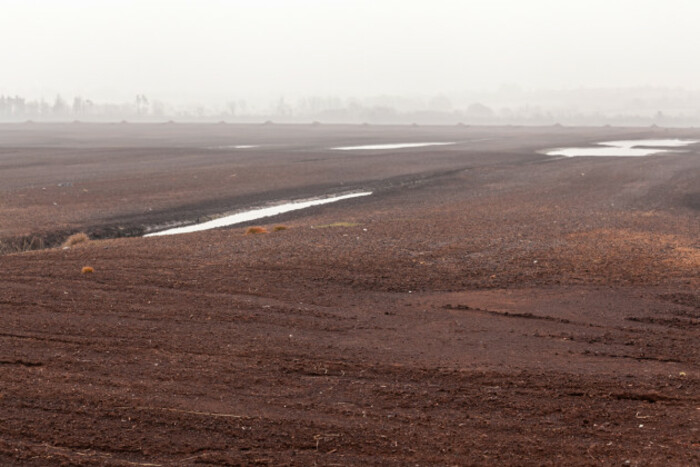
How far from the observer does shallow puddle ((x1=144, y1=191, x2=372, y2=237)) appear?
2883cm

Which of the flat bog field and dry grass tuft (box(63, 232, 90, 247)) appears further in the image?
dry grass tuft (box(63, 232, 90, 247))

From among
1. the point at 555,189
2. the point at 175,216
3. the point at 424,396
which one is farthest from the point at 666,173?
the point at 424,396

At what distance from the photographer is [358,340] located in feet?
41.5

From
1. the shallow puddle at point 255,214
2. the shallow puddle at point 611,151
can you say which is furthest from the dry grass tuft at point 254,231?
the shallow puddle at point 611,151

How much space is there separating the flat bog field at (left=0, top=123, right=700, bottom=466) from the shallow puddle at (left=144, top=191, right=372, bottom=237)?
43.1 inches

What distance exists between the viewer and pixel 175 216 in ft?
103

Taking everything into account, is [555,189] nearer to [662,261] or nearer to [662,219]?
[662,219]

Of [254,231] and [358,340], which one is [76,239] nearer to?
[254,231]

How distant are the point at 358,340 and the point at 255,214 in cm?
2070

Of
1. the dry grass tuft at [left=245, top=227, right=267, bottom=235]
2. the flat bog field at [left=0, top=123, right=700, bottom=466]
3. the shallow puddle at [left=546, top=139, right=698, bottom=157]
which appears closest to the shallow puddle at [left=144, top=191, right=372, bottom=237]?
the flat bog field at [left=0, top=123, right=700, bottom=466]

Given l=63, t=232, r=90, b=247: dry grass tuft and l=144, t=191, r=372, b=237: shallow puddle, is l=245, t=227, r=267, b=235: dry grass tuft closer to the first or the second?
l=144, t=191, r=372, b=237: shallow puddle

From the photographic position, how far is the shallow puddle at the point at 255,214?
28828mm

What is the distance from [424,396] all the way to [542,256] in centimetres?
1049

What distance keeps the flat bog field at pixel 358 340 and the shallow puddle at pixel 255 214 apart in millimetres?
1094
